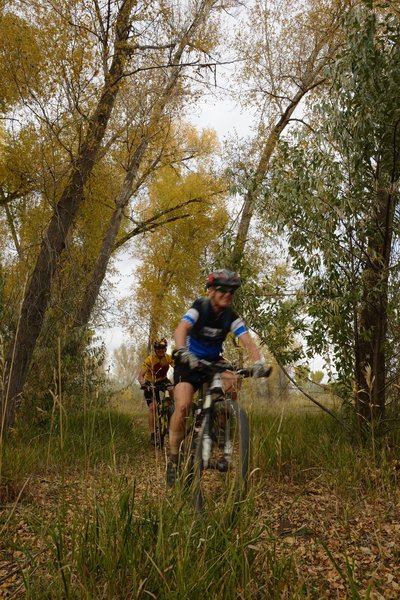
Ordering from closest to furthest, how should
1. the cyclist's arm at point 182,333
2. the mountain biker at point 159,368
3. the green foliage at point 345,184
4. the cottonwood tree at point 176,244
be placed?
the cyclist's arm at point 182,333, the green foliage at point 345,184, the mountain biker at point 159,368, the cottonwood tree at point 176,244

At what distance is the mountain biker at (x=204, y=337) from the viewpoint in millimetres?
4340

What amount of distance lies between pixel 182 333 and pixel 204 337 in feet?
1.19

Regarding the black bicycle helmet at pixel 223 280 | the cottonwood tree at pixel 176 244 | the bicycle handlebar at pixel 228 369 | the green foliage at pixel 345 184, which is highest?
the cottonwood tree at pixel 176 244

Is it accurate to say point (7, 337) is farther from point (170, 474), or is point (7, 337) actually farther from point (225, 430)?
point (225, 430)

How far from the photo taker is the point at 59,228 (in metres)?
8.05

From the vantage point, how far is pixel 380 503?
4699 millimetres

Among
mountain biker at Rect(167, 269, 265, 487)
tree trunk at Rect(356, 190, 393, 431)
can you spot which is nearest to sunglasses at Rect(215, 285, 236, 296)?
mountain biker at Rect(167, 269, 265, 487)

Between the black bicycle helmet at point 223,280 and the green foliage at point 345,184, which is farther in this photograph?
the green foliage at point 345,184

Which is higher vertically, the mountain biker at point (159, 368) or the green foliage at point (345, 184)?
the green foliage at point (345, 184)

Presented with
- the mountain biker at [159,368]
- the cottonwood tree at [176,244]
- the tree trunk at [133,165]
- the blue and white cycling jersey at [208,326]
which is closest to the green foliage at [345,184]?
the blue and white cycling jersey at [208,326]

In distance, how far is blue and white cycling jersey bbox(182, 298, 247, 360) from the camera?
4574mm

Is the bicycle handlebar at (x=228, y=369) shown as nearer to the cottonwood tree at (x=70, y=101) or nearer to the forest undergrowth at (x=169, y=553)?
the forest undergrowth at (x=169, y=553)

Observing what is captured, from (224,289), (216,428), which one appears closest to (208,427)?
(216,428)

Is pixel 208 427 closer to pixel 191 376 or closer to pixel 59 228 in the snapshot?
pixel 191 376
